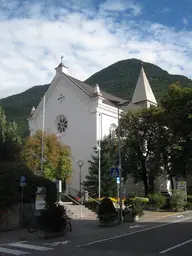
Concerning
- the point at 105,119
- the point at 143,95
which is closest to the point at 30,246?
the point at 105,119

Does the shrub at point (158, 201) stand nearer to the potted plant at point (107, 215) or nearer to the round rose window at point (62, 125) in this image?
the potted plant at point (107, 215)

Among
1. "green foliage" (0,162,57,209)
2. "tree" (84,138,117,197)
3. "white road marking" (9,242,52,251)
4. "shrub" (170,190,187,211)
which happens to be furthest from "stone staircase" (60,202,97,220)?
"white road marking" (9,242,52,251)

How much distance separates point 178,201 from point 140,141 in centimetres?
1004

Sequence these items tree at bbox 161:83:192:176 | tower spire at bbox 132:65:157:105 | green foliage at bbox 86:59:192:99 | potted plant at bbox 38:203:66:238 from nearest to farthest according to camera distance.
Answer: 1. potted plant at bbox 38:203:66:238
2. tree at bbox 161:83:192:176
3. tower spire at bbox 132:65:157:105
4. green foliage at bbox 86:59:192:99

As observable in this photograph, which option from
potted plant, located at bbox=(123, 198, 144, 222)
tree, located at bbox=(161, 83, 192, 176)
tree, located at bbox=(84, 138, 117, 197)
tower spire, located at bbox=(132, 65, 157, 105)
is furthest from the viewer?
tower spire, located at bbox=(132, 65, 157, 105)

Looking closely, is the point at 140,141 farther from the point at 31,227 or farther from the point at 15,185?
the point at 31,227

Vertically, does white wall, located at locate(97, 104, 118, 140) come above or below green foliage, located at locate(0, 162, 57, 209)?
above

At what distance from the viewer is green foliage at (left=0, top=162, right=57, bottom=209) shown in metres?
17.9

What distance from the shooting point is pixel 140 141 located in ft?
122

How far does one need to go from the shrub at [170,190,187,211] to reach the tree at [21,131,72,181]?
39.1ft

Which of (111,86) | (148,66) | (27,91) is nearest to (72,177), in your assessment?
(111,86)

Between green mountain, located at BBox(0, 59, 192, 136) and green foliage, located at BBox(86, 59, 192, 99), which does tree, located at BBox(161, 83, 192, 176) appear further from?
green foliage, located at BBox(86, 59, 192, 99)

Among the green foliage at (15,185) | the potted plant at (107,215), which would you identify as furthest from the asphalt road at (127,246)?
the green foliage at (15,185)

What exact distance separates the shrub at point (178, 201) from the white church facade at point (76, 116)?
40.9 feet
